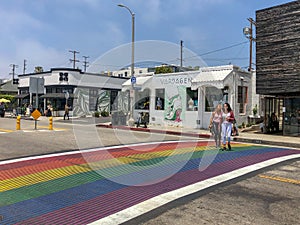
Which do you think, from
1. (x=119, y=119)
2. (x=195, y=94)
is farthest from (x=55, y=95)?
(x=195, y=94)

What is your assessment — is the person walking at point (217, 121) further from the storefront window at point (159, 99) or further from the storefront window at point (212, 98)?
the storefront window at point (159, 99)

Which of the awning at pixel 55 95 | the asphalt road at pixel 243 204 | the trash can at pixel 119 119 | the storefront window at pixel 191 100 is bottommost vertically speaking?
the asphalt road at pixel 243 204

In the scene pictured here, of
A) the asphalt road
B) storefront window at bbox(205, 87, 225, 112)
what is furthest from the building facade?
the asphalt road

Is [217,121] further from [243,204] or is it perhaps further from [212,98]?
[212,98]

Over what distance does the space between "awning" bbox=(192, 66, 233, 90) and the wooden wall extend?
2.11 metres

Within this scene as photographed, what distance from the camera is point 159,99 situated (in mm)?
22703

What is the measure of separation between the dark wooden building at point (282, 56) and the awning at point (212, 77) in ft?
6.89

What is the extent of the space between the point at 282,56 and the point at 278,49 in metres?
0.48

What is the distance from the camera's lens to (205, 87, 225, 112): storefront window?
19312 mm

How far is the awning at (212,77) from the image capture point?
704 inches

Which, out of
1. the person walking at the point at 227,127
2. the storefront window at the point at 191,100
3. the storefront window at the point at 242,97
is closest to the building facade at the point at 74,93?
the storefront window at the point at 191,100

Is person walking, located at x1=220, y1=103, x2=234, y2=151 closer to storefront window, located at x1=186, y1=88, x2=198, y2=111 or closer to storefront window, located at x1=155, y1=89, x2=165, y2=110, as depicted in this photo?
storefront window, located at x1=186, y1=88, x2=198, y2=111

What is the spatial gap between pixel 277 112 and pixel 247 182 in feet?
48.2

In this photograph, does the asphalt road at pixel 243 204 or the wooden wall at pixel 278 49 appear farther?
the wooden wall at pixel 278 49
